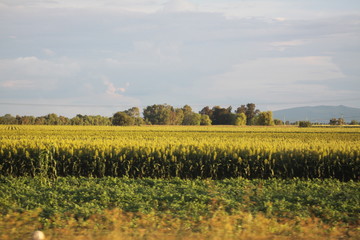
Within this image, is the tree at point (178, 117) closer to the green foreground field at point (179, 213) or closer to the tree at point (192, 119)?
the tree at point (192, 119)

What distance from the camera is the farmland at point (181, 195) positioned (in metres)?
8.33

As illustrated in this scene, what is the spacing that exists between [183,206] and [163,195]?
1347 mm

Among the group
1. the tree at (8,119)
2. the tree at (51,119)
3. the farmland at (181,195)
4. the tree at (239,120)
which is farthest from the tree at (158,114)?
the farmland at (181,195)

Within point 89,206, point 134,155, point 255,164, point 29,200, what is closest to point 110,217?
point 89,206

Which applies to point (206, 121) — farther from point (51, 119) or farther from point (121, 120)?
point (51, 119)

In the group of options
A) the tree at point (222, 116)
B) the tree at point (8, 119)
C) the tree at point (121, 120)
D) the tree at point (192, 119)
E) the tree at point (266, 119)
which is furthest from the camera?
the tree at point (192, 119)

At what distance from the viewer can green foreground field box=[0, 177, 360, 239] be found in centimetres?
805

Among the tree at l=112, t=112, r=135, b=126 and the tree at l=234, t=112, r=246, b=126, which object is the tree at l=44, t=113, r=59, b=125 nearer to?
the tree at l=112, t=112, r=135, b=126

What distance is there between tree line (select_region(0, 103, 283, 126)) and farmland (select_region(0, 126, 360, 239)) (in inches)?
3011

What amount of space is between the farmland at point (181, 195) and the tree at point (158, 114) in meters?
108

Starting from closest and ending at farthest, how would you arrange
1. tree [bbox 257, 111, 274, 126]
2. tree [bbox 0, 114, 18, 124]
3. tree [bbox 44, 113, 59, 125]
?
tree [bbox 0, 114, 18, 124]
tree [bbox 44, 113, 59, 125]
tree [bbox 257, 111, 274, 126]

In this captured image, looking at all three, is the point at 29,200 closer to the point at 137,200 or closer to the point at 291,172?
the point at 137,200

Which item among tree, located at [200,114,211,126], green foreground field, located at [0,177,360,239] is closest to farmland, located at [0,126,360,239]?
green foreground field, located at [0,177,360,239]

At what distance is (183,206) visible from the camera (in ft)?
31.9
